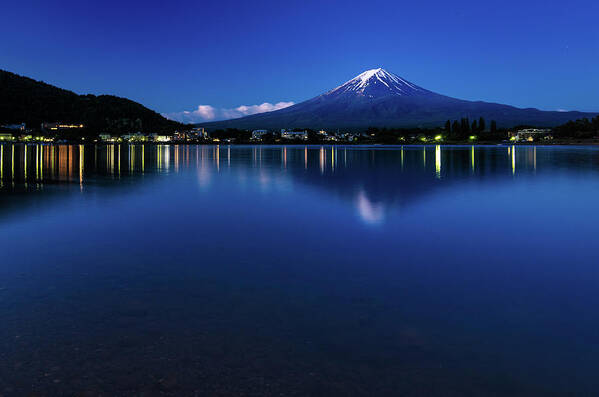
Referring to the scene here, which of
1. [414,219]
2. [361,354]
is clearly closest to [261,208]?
[414,219]

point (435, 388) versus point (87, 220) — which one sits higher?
point (87, 220)

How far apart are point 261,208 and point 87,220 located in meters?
4.41

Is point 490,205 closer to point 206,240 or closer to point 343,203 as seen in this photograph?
point 343,203

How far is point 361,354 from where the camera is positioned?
363 cm

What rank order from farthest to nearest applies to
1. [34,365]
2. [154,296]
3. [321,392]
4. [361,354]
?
[154,296] < [361,354] < [34,365] < [321,392]

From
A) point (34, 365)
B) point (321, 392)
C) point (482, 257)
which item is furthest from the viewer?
point (482, 257)

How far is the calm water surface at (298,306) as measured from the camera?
10.8 feet

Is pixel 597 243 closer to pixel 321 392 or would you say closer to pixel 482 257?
pixel 482 257

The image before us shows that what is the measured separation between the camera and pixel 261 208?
12633 millimetres

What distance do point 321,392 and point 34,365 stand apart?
212 cm

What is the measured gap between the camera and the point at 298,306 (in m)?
4.70

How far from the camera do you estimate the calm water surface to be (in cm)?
330

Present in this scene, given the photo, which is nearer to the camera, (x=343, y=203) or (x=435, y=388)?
(x=435, y=388)

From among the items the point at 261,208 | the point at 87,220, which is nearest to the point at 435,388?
the point at 87,220
